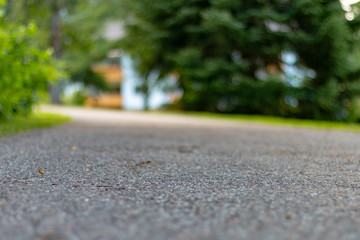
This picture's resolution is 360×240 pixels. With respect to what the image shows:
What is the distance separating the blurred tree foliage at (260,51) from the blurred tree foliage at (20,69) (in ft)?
19.7

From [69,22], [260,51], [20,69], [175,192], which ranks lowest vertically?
[175,192]

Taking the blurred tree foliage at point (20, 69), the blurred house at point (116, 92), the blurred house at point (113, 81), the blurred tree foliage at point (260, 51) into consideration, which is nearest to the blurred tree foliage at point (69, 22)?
the blurred house at point (116, 92)

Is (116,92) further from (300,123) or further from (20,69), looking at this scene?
(20,69)

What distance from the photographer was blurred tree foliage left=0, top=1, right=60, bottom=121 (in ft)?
21.4

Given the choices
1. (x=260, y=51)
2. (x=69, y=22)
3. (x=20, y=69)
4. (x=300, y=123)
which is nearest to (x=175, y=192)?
(x=20, y=69)

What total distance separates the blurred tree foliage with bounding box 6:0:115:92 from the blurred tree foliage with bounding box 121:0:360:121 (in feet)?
18.7

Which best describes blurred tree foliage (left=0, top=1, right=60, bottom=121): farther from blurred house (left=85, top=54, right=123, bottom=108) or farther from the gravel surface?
blurred house (left=85, top=54, right=123, bottom=108)

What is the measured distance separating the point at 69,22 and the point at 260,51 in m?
13.3

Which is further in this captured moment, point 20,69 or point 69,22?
point 69,22

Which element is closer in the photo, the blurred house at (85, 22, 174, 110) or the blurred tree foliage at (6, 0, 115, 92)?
the blurred tree foliage at (6, 0, 115, 92)

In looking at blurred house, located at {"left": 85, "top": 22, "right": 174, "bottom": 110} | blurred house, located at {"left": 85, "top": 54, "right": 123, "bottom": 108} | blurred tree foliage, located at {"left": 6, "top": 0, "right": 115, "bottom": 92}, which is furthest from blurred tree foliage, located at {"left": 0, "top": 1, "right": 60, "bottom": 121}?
blurred house, located at {"left": 85, "top": 54, "right": 123, "bottom": 108}

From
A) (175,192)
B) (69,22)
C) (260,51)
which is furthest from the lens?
(69,22)

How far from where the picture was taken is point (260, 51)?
502 inches

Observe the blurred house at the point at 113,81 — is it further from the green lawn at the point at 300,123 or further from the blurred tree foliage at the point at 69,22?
the green lawn at the point at 300,123
